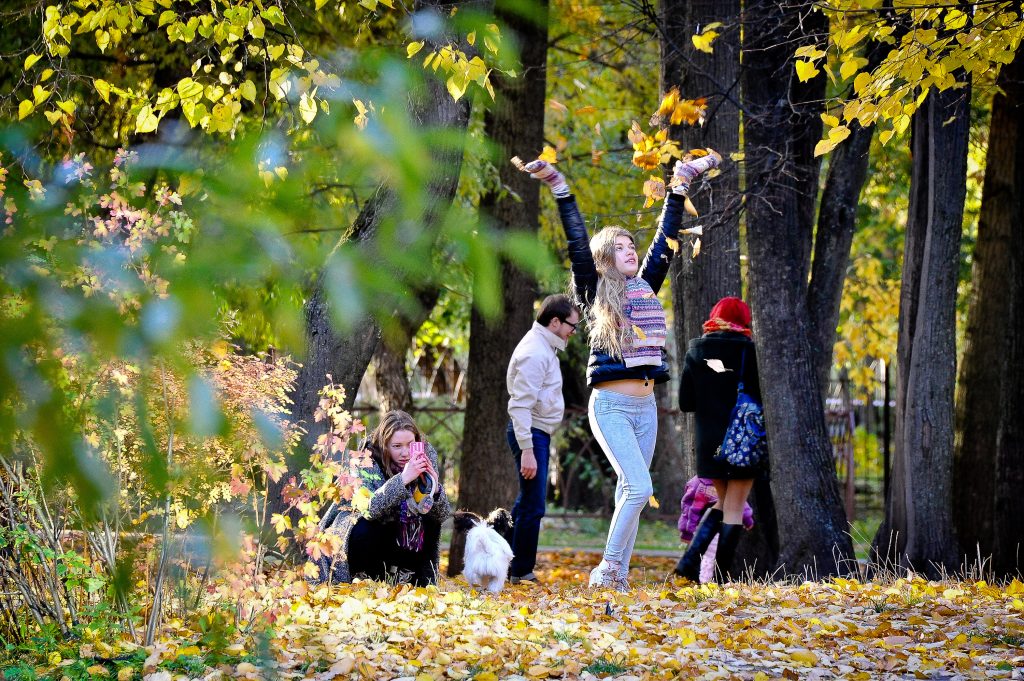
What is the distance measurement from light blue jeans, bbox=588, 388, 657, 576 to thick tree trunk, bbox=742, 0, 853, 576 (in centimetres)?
146

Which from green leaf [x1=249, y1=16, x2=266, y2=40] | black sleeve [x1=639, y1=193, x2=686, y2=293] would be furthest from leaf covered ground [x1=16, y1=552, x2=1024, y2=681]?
green leaf [x1=249, y1=16, x2=266, y2=40]

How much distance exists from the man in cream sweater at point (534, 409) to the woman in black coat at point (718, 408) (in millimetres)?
880

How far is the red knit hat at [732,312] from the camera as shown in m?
7.68

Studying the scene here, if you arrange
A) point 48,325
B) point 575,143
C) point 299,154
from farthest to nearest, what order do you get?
point 575,143, point 299,154, point 48,325

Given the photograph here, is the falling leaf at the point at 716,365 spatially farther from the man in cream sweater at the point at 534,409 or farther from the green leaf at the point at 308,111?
the green leaf at the point at 308,111

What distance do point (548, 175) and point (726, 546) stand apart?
2846 millimetres

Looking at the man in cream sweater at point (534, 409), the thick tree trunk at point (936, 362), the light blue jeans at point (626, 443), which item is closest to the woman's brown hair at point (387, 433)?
the man in cream sweater at point (534, 409)

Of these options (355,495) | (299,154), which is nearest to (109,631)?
(355,495)

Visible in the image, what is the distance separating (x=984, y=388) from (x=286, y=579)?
18.7 feet

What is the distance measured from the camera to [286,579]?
4.64 metres

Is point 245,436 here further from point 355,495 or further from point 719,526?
point 719,526

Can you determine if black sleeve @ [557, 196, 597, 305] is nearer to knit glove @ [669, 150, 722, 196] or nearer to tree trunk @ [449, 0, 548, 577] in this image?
knit glove @ [669, 150, 722, 196]

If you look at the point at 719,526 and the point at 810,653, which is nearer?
the point at 810,653

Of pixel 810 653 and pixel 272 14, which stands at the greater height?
pixel 272 14
